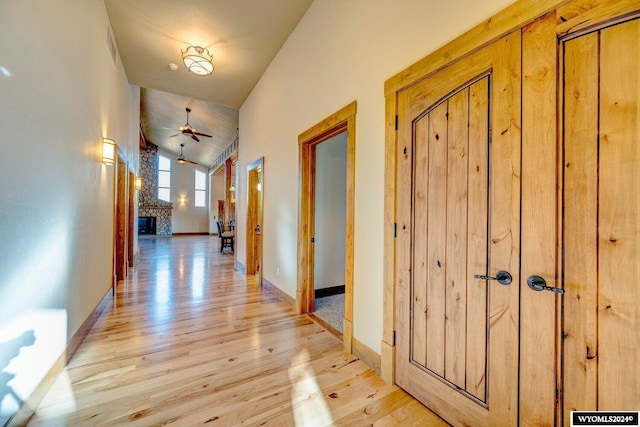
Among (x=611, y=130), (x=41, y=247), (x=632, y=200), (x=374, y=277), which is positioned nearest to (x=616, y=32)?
(x=611, y=130)

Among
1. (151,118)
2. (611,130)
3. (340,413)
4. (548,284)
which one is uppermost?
(151,118)

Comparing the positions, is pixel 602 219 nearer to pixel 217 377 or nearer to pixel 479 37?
pixel 479 37

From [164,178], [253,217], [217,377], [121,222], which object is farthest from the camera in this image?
[164,178]

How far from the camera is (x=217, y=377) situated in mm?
2010

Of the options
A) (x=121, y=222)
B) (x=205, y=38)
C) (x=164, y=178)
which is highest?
(x=205, y=38)

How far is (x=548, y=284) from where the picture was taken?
121cm

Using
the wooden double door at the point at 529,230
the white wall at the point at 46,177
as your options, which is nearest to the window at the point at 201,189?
the white wall at the point at 46,177

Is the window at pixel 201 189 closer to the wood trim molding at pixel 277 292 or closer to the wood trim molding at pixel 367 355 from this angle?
the wood trim molding at pixel 277 292

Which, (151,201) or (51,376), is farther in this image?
(151,201)

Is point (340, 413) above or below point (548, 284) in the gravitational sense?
below

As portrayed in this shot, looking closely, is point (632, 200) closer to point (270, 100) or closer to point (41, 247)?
point (41, 247)

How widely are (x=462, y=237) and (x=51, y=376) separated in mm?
3017

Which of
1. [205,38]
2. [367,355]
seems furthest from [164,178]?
[367,355]

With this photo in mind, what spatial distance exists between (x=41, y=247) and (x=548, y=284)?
3009 millimetres
